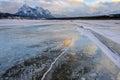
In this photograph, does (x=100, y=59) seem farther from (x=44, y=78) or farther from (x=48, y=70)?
(x=44, y=78)

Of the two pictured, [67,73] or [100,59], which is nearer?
[67,73]

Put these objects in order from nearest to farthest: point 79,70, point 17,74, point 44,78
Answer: point 44,78 < point 17,74 < point 79,70

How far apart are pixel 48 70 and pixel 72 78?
0.97 meters

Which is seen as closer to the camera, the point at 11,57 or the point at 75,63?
the point at 75,63

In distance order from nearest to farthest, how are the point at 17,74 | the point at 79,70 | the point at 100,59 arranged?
the point at 17,74
the point at 79,70
the point at 100,59

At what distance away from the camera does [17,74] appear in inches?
224

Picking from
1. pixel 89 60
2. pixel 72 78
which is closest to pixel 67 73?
pixel 72 78

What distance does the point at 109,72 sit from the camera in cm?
581

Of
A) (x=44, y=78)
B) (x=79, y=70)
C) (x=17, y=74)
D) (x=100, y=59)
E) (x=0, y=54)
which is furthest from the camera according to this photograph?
(x=0, y=54)

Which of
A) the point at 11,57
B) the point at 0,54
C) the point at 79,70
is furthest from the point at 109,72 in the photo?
the point at 0,54

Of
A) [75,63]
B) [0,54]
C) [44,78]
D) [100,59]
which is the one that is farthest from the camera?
[0,54]

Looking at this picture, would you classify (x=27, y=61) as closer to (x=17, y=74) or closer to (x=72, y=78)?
(x=17, y=74)

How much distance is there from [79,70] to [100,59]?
65.2 inches

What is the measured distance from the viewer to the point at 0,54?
8.27 meters
